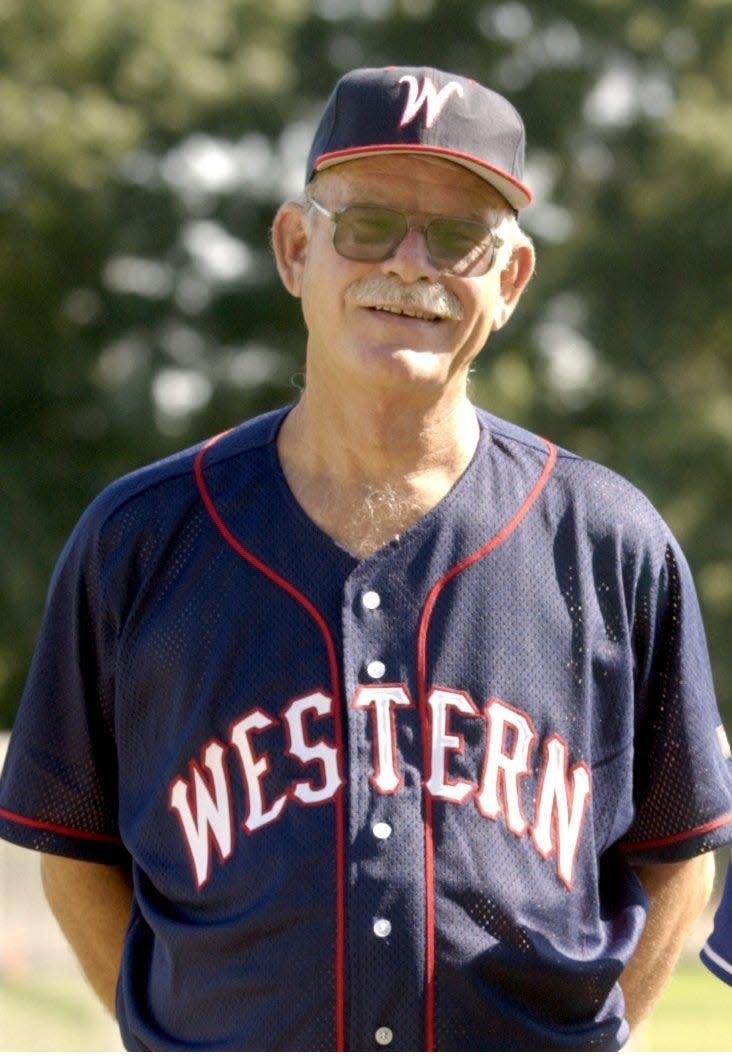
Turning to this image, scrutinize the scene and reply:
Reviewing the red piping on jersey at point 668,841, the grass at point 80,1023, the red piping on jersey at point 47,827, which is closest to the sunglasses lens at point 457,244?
the red piping on jersey at point 668,841

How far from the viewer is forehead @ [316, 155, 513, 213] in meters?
3.19

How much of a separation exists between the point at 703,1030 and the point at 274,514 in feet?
21.6

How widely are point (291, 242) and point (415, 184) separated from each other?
30 centimetres

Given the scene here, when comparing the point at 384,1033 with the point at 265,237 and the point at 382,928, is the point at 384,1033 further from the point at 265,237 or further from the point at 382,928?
the point at 265,237

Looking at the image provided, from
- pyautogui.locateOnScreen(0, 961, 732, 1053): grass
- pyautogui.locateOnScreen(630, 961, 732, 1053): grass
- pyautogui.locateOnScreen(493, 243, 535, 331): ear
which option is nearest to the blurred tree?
pyautogui.locateOnScreen(630, 961, 732, 1053): grass

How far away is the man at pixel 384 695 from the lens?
2.96 metres

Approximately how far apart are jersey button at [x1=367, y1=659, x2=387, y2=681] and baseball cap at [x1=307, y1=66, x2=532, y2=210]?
0.87 m

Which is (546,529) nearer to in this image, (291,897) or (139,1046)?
(291,897)

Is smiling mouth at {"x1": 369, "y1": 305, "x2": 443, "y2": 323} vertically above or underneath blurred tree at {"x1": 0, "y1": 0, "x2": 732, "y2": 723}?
above

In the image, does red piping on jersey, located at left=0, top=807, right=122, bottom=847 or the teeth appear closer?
the teeth

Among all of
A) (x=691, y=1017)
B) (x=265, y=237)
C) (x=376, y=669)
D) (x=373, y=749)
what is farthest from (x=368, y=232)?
(x=265, y=237)

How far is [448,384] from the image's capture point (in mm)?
3168

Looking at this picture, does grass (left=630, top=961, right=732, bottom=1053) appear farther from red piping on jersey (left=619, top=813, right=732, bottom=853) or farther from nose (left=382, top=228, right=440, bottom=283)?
nose (left=382, top=228, right=440, bottom=283)

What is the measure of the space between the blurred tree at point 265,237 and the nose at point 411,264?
15634 millimetres
